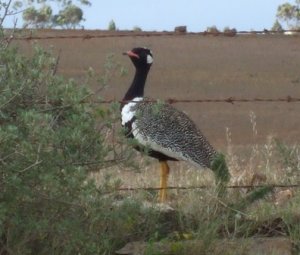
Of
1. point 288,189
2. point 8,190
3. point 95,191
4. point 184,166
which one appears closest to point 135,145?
point 95,191

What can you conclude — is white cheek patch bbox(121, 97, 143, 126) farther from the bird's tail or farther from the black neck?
the bird's tail

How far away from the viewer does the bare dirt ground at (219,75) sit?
64.4 ft

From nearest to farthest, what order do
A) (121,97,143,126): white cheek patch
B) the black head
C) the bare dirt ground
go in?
(121,97,143,126): white cheek patch
the black head
the bare dirt ground

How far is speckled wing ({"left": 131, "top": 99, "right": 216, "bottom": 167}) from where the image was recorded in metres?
8.34

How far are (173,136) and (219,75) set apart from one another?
17960mm

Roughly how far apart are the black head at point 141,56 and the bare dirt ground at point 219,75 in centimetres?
801

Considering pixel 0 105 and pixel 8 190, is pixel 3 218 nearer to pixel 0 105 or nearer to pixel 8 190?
pixel 8 190

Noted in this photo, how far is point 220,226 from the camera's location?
291 inches

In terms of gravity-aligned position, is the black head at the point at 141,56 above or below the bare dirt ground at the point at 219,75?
above

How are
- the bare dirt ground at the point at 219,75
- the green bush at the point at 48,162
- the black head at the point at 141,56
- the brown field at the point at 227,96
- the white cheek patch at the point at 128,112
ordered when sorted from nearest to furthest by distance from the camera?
the green bush at the point at 48,162
the brown field at the point at 227,96
the white cheek patch at the point at 128,112
the black head at the point at 141,56
the bare dirt ground at the point at 219,75

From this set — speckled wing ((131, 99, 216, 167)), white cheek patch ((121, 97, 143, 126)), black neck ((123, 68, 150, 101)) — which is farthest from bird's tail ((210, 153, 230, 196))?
black neck ((123, 68, 150, 101))

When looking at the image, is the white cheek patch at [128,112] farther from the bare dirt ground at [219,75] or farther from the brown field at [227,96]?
the bare dirt ground at [219,75]

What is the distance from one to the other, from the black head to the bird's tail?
119 centimetres

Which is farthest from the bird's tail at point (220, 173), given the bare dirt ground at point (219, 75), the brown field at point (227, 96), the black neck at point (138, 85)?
the bare dirt ground at point (219, 75)
